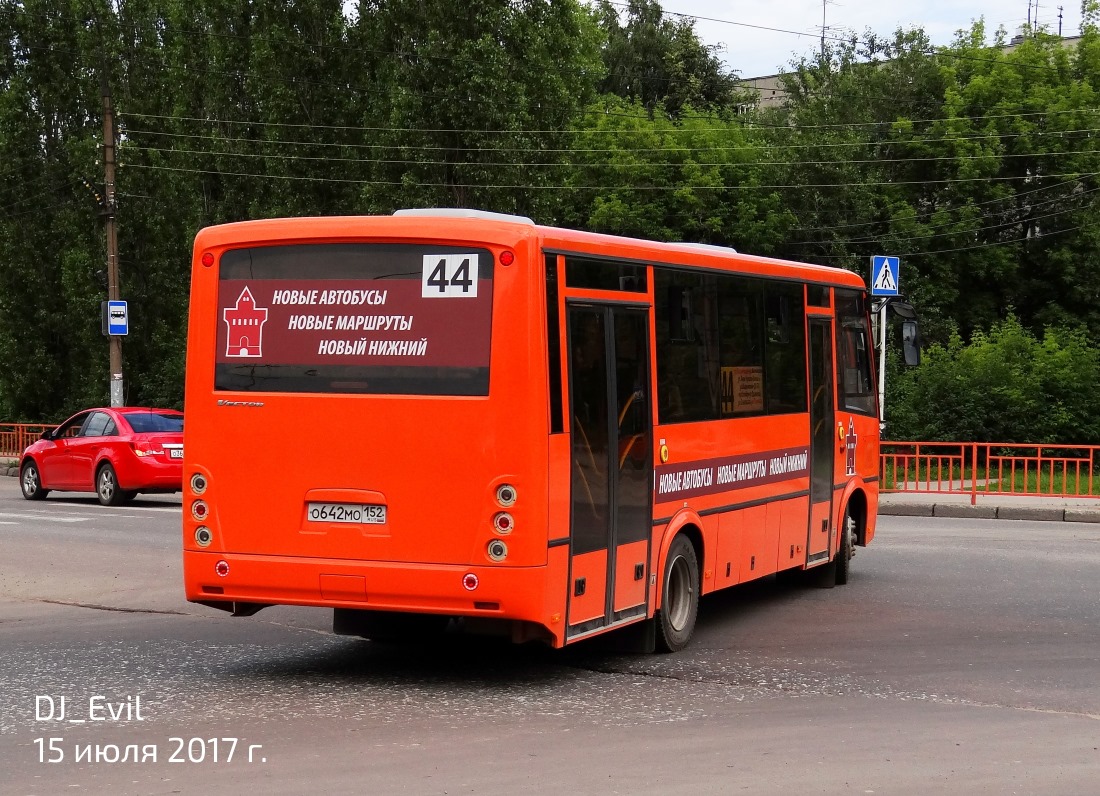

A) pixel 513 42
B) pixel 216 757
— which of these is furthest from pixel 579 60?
pixel 216 757

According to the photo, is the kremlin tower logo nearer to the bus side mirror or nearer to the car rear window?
the bus side mirror

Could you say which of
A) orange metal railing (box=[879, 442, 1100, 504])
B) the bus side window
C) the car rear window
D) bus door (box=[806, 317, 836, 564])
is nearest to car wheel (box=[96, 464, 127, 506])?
the car rear window

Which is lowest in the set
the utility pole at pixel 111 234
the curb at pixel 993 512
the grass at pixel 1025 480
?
the curb at pixel 993 512

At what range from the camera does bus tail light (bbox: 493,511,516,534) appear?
8648 mm

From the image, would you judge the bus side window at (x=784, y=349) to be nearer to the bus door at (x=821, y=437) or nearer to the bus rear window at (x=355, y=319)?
the bus door at (x=821, y=437)

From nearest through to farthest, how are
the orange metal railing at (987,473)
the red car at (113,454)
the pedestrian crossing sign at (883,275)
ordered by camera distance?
the orange metal railing at (987,473) < the pedestrian crossing sign at (883,275) < the red car at (113,454)

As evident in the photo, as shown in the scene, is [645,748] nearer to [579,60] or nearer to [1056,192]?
[579,60]

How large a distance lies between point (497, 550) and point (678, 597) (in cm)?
222

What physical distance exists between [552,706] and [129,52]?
38892 mm

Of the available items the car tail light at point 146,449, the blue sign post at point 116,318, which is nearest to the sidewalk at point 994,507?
the car tail light at point 146,449

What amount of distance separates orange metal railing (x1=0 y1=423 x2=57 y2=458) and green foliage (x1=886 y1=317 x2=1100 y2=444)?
1973 cm

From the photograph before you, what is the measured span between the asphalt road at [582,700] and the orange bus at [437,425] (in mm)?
495

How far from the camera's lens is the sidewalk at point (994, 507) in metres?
21.2

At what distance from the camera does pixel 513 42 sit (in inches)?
1494
